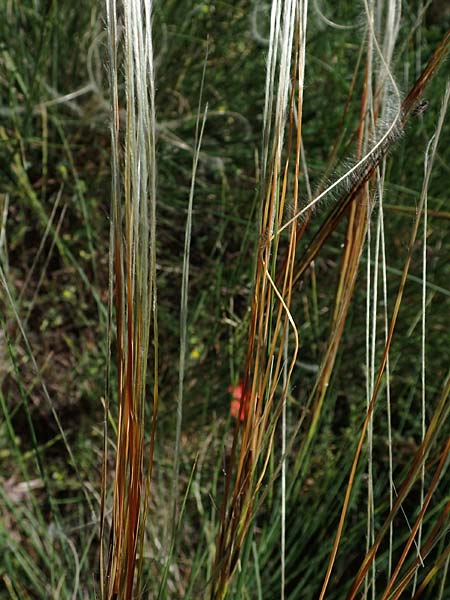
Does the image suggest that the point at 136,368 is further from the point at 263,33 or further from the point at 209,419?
the point at 263,33

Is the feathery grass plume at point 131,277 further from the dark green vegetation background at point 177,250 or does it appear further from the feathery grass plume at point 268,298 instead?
the dark green vegetation background at point 177,250

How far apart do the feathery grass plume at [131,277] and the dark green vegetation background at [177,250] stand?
0.45 meters

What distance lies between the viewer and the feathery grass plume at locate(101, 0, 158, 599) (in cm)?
63

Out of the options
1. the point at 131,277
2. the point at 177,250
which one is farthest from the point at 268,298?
the point at 177,250

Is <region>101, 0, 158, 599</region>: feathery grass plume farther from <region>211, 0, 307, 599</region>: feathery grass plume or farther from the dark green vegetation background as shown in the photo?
the dark green vegetation background

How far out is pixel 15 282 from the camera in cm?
149

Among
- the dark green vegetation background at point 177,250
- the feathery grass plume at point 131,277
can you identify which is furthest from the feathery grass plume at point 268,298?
the dark green vegetation background at point 177,250

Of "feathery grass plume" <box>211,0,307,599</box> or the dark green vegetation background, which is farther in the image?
the dark green vegetation background

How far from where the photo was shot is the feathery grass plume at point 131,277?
2.07 feet

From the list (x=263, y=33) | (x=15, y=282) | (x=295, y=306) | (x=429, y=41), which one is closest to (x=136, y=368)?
(x=295, y=306)

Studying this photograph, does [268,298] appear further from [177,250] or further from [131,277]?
[177,250]

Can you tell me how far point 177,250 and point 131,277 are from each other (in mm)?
845

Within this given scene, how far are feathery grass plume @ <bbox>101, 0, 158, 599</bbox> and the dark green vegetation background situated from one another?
45 cm

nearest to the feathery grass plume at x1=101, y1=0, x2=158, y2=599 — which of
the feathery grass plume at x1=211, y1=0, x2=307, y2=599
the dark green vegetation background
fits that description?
the feathery grass plume at x1=211, y1=0, x2=307, y2=599
